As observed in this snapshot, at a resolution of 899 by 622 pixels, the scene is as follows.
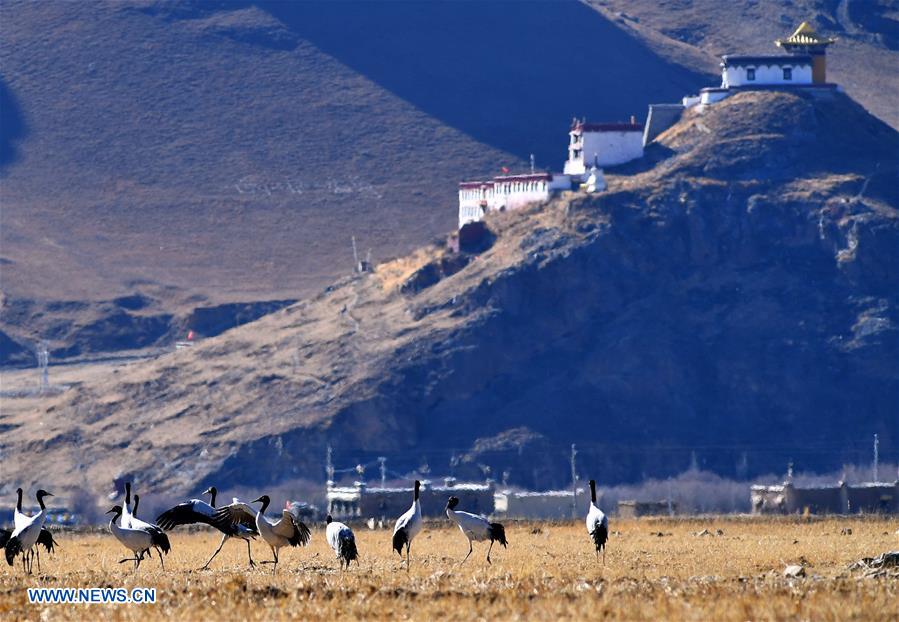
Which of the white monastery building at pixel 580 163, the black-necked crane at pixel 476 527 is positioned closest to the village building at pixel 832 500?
the black-necked crane at pixel 476 527

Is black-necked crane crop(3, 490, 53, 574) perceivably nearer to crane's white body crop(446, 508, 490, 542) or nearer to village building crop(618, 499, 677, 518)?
crane's white body crop(446, 508, 490, 542)

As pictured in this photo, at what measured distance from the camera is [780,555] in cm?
4959

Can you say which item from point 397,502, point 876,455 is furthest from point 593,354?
point 397,502

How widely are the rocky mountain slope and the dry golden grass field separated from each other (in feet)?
360

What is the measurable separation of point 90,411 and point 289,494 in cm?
3280

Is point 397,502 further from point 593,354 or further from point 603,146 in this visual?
point 603,146

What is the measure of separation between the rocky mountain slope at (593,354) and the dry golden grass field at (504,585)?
360 ft

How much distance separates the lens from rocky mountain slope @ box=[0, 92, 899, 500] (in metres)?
169

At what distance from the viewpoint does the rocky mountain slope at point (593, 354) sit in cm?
16888

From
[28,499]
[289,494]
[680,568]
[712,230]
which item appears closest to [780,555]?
[680,568]

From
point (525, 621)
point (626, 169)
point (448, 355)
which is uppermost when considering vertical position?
point (626, 169)

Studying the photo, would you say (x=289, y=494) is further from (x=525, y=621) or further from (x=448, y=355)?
(x=525, y=621)

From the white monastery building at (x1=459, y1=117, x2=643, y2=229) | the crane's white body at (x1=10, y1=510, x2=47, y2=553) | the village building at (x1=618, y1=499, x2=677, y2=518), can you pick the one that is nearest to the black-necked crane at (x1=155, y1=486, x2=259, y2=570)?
the crane's white body at (x1=10, y1=510, x2=47, y2=553)

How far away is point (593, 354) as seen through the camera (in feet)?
587
